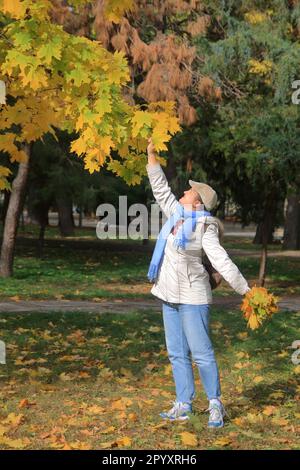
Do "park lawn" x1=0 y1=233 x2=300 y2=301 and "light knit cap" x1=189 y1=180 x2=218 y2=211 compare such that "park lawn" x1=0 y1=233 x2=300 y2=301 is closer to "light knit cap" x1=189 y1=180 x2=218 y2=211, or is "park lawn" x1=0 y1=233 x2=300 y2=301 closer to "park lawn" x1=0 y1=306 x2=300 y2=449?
"park lawn" x1=0 y1=306 x2=300 y2=449

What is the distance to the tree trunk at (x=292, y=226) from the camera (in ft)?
106

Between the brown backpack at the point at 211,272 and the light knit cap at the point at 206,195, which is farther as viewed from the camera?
the brown backpack at the point at 211,272

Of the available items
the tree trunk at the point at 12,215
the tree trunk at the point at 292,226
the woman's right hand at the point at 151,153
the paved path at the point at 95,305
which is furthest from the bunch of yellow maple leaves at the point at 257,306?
the tree trunk at the point at 292,226

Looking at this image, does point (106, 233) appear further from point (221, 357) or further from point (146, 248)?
point (221, 357)

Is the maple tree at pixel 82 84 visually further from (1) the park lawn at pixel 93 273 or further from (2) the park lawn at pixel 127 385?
(1) the park lawn at pixel 93 273

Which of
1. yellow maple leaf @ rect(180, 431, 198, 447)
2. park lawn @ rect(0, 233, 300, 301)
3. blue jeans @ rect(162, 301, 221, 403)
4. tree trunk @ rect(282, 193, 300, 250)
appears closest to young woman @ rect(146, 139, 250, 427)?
blue jeans @ rect(162, 301, 221, 403)

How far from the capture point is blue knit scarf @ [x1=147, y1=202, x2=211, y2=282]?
6215 millimetres

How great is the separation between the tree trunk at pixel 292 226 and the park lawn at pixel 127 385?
65.4 ft

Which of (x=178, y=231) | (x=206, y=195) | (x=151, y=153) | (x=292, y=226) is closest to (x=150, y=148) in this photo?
(x=151, y=153)

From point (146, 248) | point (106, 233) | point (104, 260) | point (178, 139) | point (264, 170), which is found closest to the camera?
point (264, 170)

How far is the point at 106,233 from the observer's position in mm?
45312

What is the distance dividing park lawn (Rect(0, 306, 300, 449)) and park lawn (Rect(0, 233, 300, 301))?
3320 millimetres

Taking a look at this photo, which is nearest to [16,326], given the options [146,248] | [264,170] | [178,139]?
[264,170]
